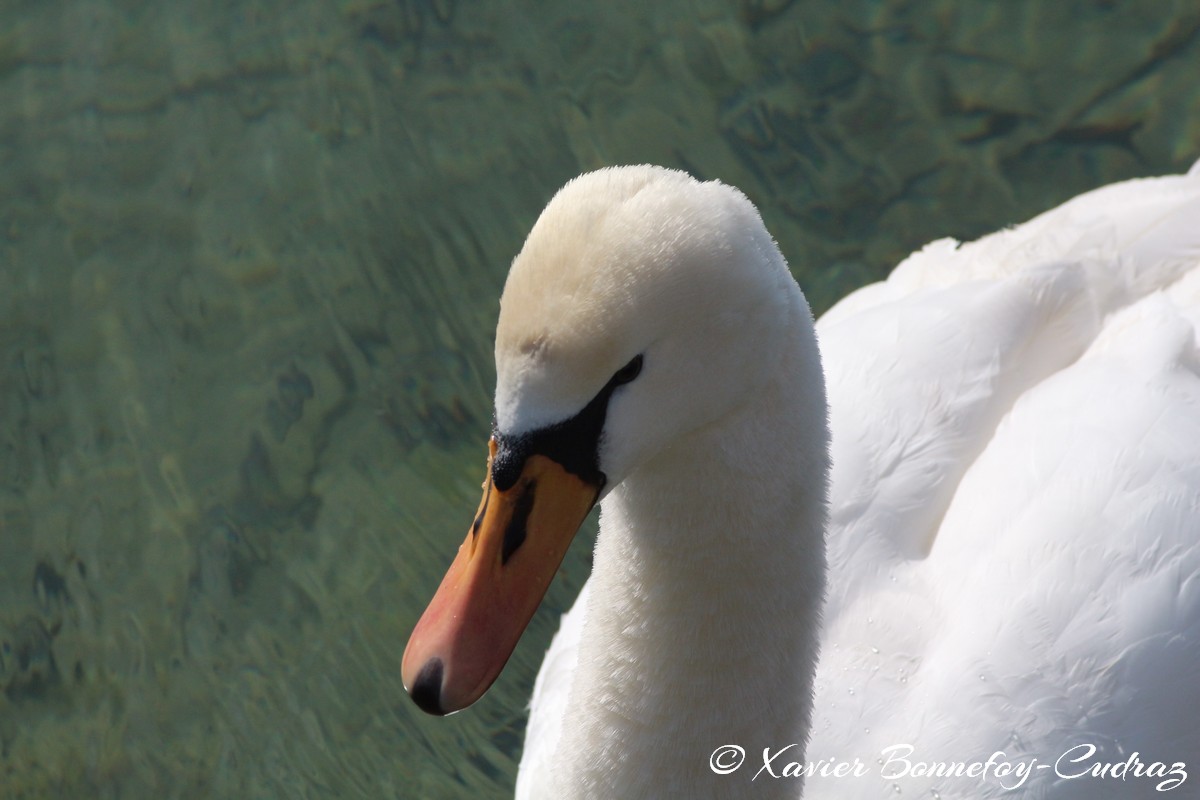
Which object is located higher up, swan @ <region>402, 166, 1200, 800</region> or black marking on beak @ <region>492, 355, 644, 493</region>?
black marking on beak @ <region>492, 355, 644, 493</region>

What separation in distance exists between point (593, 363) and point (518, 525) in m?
0.34

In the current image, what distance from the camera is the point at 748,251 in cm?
229

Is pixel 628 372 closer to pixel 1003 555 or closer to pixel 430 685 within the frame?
pixel 430 685

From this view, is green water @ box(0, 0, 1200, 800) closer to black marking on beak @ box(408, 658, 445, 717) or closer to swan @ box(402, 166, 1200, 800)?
swan @ box(402, 166, 1200, 800)

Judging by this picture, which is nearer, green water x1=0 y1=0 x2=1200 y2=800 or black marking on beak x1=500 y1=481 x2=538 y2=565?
black marking on beak x1=500 y1=481 x2=538 y2=565

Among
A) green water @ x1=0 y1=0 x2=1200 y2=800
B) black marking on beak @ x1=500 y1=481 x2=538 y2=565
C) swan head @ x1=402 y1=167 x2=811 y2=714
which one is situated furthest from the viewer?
green water @ x1=0 y1=0 x2=1200 y2=800

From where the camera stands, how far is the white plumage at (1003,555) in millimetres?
3199

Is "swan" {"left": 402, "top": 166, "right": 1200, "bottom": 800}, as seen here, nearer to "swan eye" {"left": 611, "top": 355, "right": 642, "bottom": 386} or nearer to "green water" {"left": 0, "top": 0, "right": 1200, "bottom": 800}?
"swan eye" {"left": 611, "top": 355, "right": 642, "bottom": 386}

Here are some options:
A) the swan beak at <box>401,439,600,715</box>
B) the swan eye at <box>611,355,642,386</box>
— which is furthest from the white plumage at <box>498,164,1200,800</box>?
the swan eye at <box>611,355,642,386</box>

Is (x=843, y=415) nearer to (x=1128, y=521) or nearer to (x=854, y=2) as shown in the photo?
(x=1128, y=521)

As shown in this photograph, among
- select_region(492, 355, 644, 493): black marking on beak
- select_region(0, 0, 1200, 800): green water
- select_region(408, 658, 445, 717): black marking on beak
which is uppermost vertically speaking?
select_region(492, 355, 644, 493): black marking on beak

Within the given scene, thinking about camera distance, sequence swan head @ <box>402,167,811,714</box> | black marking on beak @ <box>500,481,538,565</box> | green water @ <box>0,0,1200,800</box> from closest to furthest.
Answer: swan head @ <box>402,167,811,714</box>, black marking on beak @ <box>500,481,538,565</box>, green water @ <box>0,0,1200,800</box>

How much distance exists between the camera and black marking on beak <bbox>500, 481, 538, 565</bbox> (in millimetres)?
2342

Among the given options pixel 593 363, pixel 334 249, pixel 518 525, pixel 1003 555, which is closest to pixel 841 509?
pixel 1003 555
